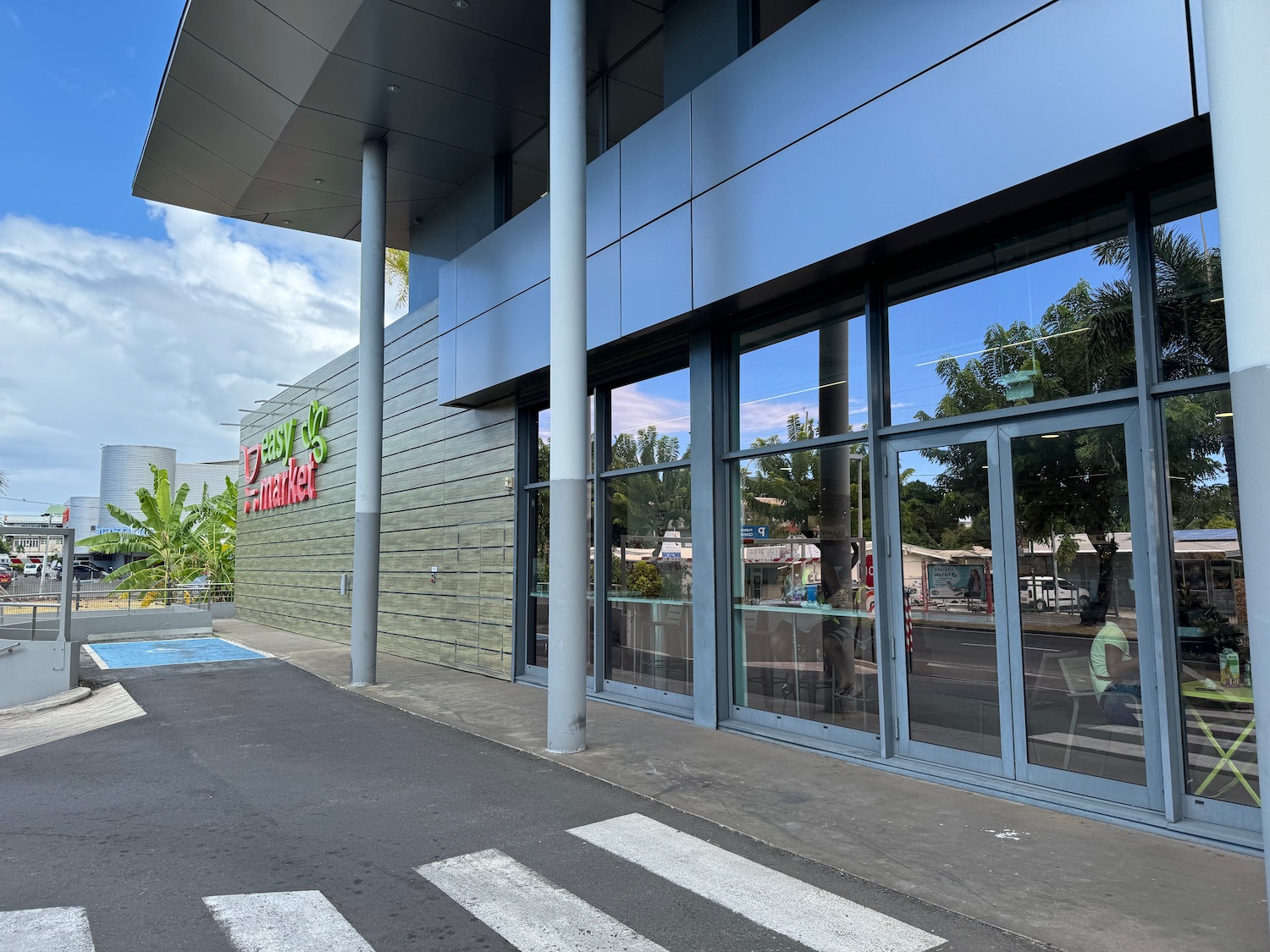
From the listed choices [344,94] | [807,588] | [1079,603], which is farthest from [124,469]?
[1079,603]

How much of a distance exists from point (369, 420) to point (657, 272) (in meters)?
5.34

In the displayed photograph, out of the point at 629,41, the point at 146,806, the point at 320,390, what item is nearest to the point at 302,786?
the point at 146,806

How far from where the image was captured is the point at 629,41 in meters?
9.48

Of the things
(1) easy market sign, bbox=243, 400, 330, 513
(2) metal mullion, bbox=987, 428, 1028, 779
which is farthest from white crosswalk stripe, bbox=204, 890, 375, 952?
(1) easy market sign, bbox=243, 400, 330, 513

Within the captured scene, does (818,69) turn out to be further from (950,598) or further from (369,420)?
(369,420)

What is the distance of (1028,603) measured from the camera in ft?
19.2

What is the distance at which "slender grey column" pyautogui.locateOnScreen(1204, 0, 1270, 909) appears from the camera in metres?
3.28

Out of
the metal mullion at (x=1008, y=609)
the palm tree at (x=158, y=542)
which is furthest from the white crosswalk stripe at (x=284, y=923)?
the palm tree at (x=158, y=542)

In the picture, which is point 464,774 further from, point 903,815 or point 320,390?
point 320,390

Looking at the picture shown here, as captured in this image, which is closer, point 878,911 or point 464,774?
point 878,911

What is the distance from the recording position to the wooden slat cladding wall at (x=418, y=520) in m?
12.3

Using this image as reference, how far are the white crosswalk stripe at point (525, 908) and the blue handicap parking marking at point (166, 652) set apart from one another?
11444 millimetres

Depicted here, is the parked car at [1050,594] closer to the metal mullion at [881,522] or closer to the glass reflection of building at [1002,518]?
the glass reflection of building at [1002,518]

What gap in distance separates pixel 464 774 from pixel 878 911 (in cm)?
Result: 362
